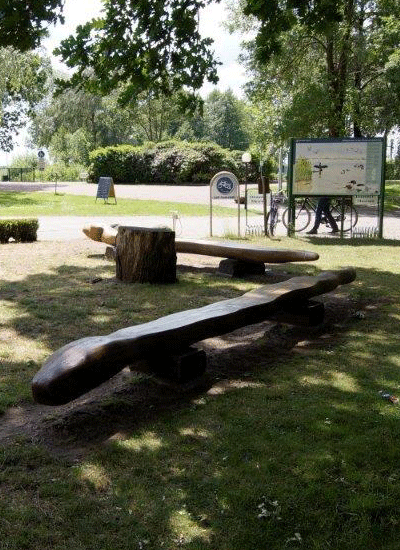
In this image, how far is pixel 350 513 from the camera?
2.87m

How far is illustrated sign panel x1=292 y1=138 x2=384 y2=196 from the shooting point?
45.3ft

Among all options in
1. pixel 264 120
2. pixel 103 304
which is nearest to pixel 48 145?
pixel 264 120

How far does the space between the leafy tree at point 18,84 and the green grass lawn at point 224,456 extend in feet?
10.1

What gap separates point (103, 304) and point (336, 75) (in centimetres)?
1872

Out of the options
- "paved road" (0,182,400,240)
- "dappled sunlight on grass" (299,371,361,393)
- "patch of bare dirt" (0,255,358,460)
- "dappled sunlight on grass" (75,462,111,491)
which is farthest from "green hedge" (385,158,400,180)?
"dappled sunlight on grass" (75,462,111,491)

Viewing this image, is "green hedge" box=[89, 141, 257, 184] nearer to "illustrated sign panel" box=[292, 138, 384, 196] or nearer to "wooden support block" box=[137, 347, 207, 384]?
"illustrated sign panel" box=[292, 138, 384, 196]

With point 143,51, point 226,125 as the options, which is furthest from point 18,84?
point 226,125

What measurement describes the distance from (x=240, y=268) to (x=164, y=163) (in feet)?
92.2

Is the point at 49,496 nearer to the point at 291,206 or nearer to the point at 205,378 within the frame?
the point at 205,378

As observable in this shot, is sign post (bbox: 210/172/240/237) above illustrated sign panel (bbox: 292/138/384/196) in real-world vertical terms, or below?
below

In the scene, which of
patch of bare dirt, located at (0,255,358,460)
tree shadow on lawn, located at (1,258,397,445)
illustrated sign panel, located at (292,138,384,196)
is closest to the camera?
patch of bare dirt, located at (0,255,358,460)

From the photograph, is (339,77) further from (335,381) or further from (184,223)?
(335,381)

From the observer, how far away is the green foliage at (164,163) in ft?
118

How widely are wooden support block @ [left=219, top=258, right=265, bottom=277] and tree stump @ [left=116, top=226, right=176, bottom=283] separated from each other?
983 mm
